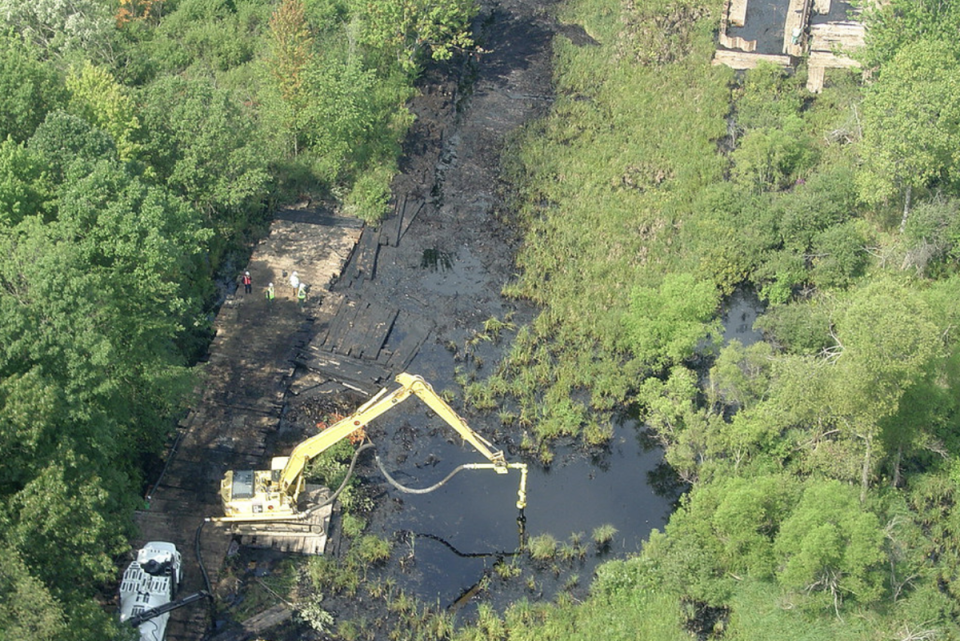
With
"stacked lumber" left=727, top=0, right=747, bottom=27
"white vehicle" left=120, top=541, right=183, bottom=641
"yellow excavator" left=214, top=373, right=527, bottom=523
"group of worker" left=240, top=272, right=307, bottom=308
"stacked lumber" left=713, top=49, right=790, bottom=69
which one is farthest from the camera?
"stacked lumber" left=727, top=0, right=747, bottom=27

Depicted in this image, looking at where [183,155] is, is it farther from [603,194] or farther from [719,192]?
[719,192]

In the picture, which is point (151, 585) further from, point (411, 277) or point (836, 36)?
point (836, 36)

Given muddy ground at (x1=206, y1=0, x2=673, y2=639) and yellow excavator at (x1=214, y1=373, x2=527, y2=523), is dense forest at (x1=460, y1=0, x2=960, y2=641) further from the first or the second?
yellow excavator at (x1=214, y1=373, x2=527, y2=523)

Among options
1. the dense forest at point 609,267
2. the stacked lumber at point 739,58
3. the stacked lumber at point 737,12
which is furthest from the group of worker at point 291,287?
the stacked lumber at point 737,12

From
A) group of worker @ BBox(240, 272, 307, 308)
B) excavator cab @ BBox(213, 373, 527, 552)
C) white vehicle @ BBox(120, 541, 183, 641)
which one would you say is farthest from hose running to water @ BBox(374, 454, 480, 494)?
group of worker @ BBox(240, 272, 307, 308)

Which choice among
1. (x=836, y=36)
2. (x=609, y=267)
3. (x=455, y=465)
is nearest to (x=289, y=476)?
(x=455, y=465)
